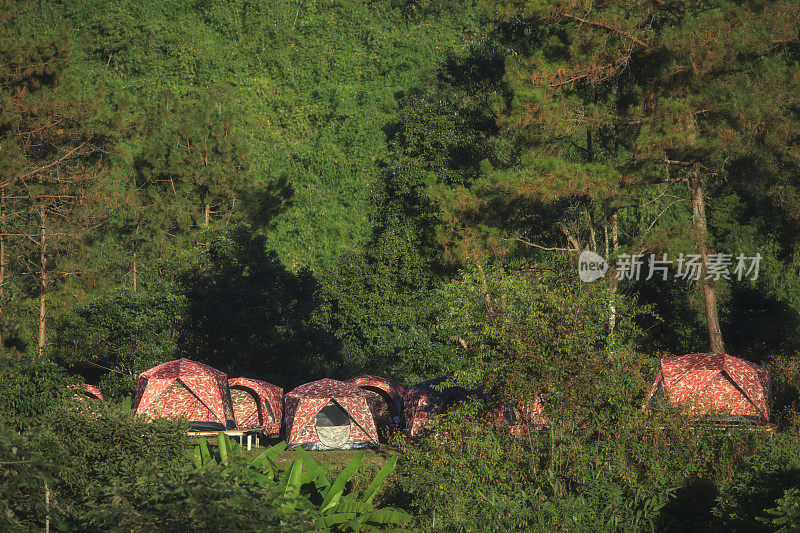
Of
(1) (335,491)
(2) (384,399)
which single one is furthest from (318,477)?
(2) (384,399)

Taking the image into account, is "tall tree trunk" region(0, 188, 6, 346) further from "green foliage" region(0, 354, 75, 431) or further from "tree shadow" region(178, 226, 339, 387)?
"green foliage" region(0, 354, 75, 431)

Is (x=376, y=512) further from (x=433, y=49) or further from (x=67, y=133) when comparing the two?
(x=433, y=49)

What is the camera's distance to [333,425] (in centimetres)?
2003

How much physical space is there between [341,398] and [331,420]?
0.64 m

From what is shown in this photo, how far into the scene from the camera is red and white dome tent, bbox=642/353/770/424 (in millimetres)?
17531

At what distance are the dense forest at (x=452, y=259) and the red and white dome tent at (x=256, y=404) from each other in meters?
3.84

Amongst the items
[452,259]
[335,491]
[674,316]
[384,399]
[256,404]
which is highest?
[452,259]

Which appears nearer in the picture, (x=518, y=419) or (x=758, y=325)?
(x=518, y=419)

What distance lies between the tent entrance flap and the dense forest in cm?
267

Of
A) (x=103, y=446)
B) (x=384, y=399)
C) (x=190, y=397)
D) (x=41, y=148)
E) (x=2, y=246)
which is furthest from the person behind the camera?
(x=41, y=148)

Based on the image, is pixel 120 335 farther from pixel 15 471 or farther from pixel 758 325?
pixel 758 325

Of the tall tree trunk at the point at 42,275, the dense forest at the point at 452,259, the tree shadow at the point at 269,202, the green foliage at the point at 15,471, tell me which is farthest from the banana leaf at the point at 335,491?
the tree shadow at the point at 269,202

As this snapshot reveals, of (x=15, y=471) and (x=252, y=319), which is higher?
(x=252, y=319)

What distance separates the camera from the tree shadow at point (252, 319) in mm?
27219
